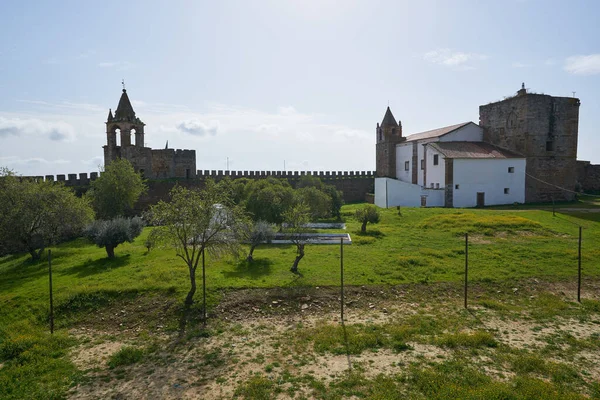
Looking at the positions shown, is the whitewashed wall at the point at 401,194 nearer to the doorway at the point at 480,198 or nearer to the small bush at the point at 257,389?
the doorway at the point at 480,198

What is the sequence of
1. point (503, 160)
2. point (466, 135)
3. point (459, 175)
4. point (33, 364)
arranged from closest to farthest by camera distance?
point (33, 364) → point (459, 175) → point (503, 160) → point (466, 135)

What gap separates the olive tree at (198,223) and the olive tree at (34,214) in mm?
10696

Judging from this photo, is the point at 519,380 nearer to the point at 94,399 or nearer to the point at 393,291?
the point at 393,291

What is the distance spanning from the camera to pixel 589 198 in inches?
1524

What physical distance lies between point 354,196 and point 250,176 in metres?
12.7

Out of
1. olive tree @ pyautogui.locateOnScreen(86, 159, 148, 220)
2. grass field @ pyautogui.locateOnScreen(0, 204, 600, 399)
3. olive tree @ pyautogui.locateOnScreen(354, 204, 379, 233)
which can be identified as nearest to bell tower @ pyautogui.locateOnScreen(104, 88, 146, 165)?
olive tree @ pyautogui.locateOnScreen(86, 159, 148, 220)

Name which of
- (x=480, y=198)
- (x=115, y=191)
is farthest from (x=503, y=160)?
(x=115, y=191)

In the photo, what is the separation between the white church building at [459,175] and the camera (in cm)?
3391

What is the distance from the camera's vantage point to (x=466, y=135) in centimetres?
3931

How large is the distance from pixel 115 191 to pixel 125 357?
70.3ft

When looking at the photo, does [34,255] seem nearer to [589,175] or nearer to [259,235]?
[259,235]

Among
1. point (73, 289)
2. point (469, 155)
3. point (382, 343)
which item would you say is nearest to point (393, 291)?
point (382, 343)

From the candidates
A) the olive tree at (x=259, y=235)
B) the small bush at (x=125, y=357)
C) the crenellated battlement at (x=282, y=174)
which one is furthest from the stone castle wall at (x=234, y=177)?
the small bush at (x=125, y=357)

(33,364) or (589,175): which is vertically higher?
(589,175)
